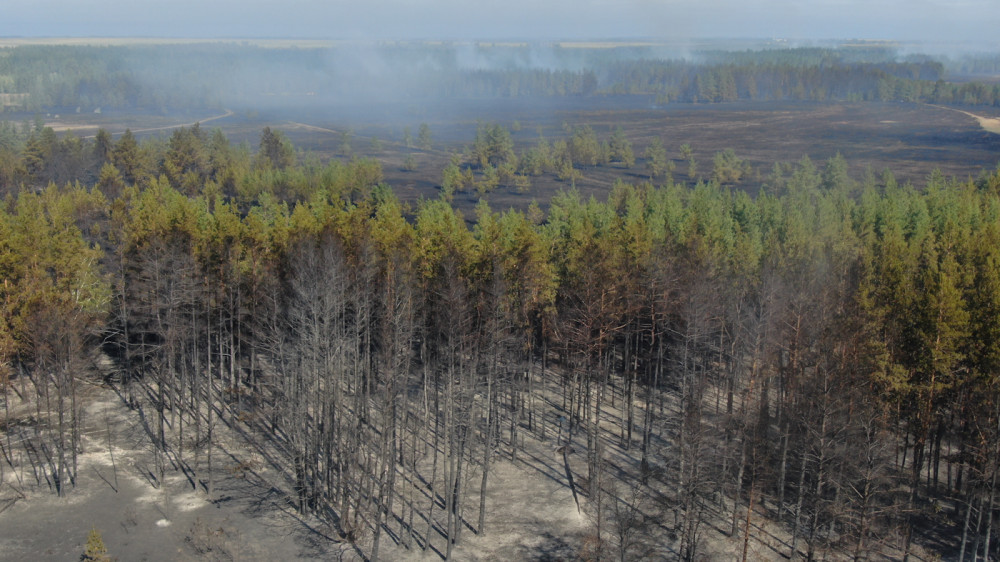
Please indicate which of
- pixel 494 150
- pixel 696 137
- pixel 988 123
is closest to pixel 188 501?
pixel 494 150

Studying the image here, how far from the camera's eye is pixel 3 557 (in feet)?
76.2

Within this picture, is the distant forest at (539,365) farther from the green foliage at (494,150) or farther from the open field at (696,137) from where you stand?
the green foliage at (494,150)

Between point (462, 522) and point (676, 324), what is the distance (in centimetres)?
1185

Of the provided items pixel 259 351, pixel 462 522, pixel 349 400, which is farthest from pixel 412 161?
pixel 462 522

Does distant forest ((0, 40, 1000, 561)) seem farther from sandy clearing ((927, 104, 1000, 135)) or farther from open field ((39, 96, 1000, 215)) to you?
sandy clearing ((927, 104, 1000, 135))

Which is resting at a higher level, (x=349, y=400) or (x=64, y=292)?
(x=64, y=292)

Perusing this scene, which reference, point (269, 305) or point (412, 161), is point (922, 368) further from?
point (412, 161)

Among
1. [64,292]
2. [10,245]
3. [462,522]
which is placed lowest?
[462,522]

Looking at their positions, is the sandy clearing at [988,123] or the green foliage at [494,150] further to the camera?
the sandy clearing at [988,123]

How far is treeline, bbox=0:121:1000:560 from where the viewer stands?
2484 cm

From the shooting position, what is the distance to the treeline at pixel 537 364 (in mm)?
24844

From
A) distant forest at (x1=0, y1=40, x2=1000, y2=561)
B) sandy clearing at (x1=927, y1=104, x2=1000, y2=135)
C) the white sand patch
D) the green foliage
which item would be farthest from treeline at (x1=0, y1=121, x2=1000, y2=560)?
sandy clearing at (x1=927, y1=104, x2=1000, y2=135)

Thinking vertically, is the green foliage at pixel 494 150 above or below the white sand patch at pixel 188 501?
above

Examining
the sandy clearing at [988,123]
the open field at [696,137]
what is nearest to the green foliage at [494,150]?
the open field at [696,137]
